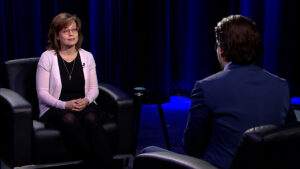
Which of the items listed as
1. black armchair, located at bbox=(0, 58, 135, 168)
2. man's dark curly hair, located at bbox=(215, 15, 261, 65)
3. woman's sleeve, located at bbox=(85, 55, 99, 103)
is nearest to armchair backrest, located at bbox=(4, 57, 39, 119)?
black armchair, located at bbox=(0, 58, 135, 168)

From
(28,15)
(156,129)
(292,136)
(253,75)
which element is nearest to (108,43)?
(28,15)

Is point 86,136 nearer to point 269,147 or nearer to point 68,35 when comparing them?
point 68,35

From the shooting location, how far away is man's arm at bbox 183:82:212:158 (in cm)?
163

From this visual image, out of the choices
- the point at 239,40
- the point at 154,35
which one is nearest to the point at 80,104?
the point at 239,40

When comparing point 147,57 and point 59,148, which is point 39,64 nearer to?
point 59,148

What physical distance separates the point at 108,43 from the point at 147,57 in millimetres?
590

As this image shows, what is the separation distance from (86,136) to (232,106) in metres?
1.45

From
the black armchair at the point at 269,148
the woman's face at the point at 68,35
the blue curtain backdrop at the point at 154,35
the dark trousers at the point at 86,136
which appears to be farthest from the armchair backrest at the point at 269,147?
the blue curtain backdrop at the point at 154,35

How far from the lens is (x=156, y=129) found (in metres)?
4.34

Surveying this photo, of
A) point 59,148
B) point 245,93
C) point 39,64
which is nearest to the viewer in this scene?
point 245,93

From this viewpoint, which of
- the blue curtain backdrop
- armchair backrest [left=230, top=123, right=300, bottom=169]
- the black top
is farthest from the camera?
the blue curtain backdrop

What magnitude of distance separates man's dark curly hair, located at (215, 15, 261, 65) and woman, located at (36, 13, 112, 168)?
1317 millimetres

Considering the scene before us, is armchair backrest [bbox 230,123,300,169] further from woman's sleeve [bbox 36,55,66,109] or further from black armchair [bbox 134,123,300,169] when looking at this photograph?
woman's sleeve [bbox 36,55,66,109]

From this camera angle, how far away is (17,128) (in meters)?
2.70
